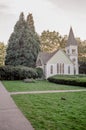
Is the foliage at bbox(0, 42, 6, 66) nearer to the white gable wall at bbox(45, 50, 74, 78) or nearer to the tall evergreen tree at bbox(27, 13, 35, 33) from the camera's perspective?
the tall evergreen tree at bbox(27, 13, 35, 33)

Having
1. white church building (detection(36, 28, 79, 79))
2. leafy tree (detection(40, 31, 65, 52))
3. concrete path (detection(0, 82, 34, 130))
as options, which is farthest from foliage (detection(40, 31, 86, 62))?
concrete path (detection(0, 82, 34, 130))

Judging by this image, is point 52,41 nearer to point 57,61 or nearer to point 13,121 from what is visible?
point 57,61

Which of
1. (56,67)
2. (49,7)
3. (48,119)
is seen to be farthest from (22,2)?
(56,67)

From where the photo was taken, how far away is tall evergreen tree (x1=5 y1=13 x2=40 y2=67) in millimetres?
44188

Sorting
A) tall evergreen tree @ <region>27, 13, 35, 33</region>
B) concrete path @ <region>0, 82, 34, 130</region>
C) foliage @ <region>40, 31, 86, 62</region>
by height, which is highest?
tall evergreen tree @ <region>27, 13, 35, 33</region>

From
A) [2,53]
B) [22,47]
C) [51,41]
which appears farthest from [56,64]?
[2,53]

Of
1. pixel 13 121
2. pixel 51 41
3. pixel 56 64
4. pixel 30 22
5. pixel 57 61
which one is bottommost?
pixel 13 121

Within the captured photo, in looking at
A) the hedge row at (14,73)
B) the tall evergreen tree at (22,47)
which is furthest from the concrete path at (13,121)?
the tall evergreen tree at (22,47)

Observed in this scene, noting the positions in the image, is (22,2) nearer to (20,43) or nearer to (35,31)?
(20,43)

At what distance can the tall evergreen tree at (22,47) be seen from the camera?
44.2 metres

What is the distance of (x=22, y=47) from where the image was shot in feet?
148

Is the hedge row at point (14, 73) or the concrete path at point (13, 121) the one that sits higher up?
the hedge row at point (14, 73)

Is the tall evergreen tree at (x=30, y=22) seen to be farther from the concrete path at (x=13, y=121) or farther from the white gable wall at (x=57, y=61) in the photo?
the concrete path at (x=13, y=121)

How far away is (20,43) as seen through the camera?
45594 mm
